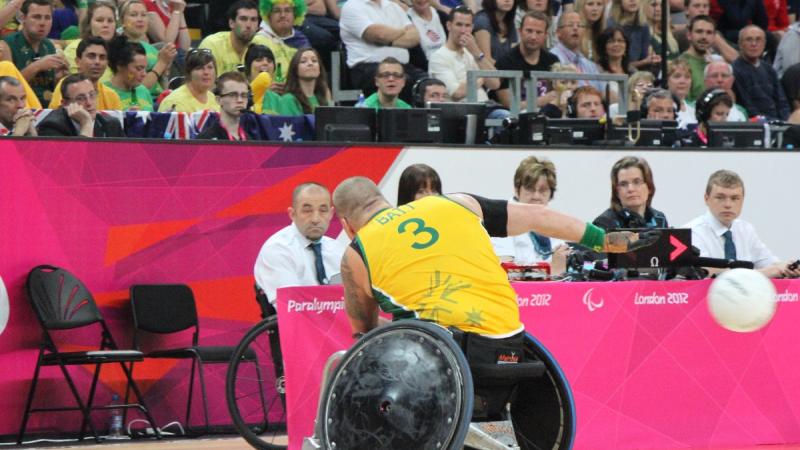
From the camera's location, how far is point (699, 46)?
17.4m

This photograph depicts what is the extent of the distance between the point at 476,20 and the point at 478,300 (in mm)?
9577

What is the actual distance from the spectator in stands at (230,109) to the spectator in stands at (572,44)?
5293 mm

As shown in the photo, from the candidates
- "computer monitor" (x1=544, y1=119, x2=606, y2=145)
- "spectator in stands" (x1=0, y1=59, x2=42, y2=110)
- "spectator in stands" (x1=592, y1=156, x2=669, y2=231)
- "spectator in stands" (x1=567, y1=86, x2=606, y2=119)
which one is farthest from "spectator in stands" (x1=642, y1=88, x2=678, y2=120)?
"spectator in stands" (x1=0, y1=59, x2=42, y2=110)

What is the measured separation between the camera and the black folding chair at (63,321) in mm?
10930

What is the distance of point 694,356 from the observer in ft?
32.7

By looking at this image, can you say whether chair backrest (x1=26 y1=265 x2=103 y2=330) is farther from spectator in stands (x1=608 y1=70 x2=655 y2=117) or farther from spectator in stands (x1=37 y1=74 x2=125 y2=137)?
spectator in stands (x1=608 y1=70 x2=655 y2=117)

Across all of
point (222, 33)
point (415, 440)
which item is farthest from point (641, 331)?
point (222, 33)

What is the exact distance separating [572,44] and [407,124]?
4.86 m

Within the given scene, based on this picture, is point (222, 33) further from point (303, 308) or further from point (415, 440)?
point (415, 440)

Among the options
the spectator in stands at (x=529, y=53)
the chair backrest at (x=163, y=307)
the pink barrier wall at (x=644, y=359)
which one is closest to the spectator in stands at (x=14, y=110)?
the chair backrest at (x=163, y=307)

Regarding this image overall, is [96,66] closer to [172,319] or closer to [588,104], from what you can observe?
[172,319]

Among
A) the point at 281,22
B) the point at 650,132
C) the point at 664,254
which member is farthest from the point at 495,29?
the point at 664,254

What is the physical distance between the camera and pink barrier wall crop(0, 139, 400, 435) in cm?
1103

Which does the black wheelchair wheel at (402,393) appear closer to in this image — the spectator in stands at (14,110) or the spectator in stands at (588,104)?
the spectator in stands at (14,110)
